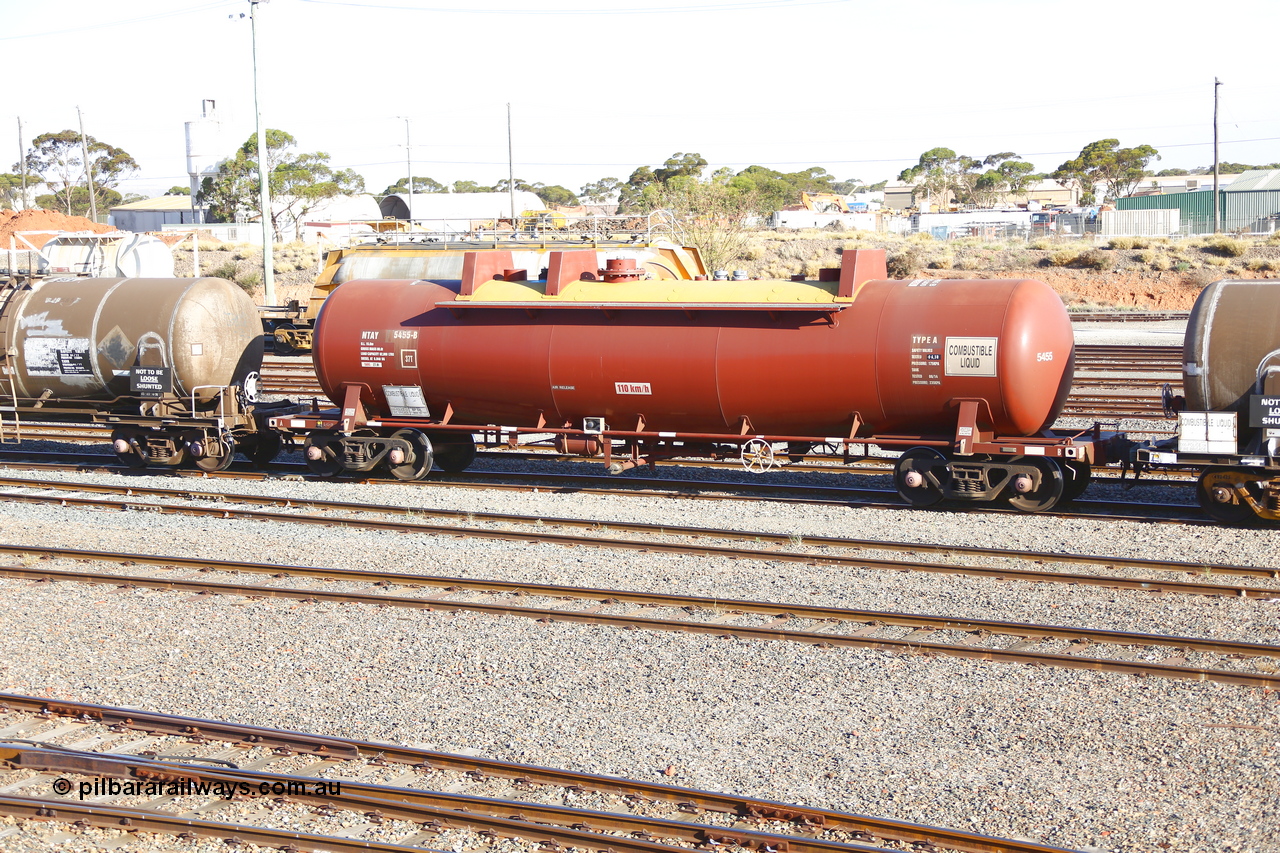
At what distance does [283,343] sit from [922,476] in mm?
27198

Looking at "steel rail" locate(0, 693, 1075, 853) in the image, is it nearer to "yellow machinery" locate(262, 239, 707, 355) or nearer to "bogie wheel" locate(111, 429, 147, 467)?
"bogie wheel" locate(111, 429, 147, 467)

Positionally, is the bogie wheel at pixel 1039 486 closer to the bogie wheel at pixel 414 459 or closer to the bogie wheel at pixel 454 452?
the bogie wheel at pixel 454 452

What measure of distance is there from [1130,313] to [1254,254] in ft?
50.0

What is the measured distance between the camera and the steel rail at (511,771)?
22.7ft

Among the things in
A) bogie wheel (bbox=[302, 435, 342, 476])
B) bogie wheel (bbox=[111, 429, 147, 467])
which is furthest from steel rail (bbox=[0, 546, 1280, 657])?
bogie wheel (bbox=[111, 429, 147, 467])

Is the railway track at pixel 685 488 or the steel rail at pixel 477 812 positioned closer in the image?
the steel rail at pixel 477 812

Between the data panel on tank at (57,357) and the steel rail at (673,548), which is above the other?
the data panel on tank at (57,357)

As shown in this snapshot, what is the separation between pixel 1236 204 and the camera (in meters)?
70.1

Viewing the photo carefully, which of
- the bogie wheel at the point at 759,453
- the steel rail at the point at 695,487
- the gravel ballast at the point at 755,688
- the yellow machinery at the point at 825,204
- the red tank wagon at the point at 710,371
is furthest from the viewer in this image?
the yellow machinery at the point at 825,204

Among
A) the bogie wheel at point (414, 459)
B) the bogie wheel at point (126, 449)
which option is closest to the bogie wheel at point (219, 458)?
the bogie wheel at point (126, 449)

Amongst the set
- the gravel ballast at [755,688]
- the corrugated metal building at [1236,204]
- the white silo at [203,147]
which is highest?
the white silo at [203,147]

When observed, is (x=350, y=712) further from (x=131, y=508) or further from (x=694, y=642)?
(x=131, y=508)

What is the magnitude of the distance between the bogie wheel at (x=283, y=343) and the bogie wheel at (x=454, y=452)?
18.5 metres

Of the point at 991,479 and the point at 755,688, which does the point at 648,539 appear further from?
the point at 755,688
